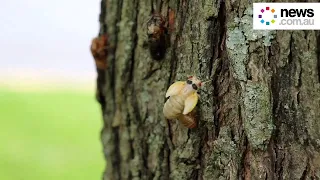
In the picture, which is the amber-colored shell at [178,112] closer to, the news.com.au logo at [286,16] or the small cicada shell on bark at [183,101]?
the small cicada shell on bark at [183,101]

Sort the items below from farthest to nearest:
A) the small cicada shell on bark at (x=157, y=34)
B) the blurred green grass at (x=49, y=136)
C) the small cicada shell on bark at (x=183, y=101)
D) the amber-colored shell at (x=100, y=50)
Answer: the blurred green grass at (x=49, y=136) → the amber-colored shell at (x=100, y=50) → the small cicada shell on bark at (x=157, y=34) → the small cicada shell on bark at (x=183, y=101)

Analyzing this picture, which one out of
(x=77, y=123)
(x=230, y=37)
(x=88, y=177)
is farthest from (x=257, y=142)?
(x=77, y=123)

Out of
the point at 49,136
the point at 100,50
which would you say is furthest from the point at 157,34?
the point at 49,136

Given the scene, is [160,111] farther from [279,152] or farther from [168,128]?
[279,152]

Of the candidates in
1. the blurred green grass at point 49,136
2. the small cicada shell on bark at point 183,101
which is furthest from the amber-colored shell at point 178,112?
the blurred green grass at point 49,136

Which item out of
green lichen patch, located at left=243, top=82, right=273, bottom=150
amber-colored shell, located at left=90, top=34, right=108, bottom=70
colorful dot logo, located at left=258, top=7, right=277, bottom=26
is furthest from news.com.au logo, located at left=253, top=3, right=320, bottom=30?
amber-colored shell, located at left=90, top=34, right=108, bottom=70

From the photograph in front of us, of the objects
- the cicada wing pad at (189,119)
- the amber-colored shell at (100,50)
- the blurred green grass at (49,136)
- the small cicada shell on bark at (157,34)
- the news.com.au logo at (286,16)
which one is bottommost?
the blurred green grass at (49,136)
